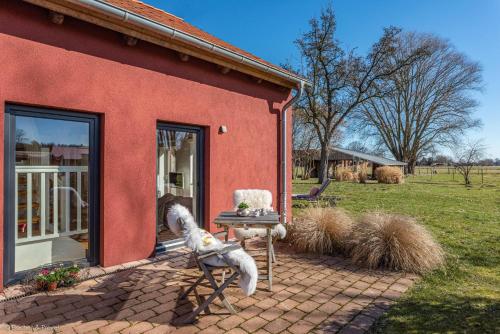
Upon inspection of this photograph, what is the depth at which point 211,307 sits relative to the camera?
3205 mm

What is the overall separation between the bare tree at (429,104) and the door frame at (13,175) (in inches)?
1323

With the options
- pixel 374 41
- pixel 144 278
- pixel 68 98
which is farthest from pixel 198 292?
pixel 374 41

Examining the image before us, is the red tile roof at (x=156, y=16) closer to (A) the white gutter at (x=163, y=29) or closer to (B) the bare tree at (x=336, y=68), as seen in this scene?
(A) the white gutter at (x=163, y=29)

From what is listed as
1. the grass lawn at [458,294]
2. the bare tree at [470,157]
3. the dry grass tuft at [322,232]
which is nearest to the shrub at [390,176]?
the bare tree at [470,157]

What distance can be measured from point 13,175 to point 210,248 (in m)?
2.50

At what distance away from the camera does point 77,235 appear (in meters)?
4.32

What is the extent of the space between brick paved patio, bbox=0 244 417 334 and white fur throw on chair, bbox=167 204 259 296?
0.39 meters

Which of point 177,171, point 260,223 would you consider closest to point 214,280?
point 260,223

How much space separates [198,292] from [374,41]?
60.7 ft

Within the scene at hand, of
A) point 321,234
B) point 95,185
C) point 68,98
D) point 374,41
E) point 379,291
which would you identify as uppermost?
point 374,41

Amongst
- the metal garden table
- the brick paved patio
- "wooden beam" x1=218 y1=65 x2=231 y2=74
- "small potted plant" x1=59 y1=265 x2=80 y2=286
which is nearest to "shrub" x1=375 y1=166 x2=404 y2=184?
"wooden beam" x1=218 y1=65 x2=231 y2=74

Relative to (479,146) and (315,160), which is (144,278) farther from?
(315,160)

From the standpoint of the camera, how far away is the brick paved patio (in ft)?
9.30

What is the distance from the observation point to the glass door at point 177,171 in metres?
5.21
